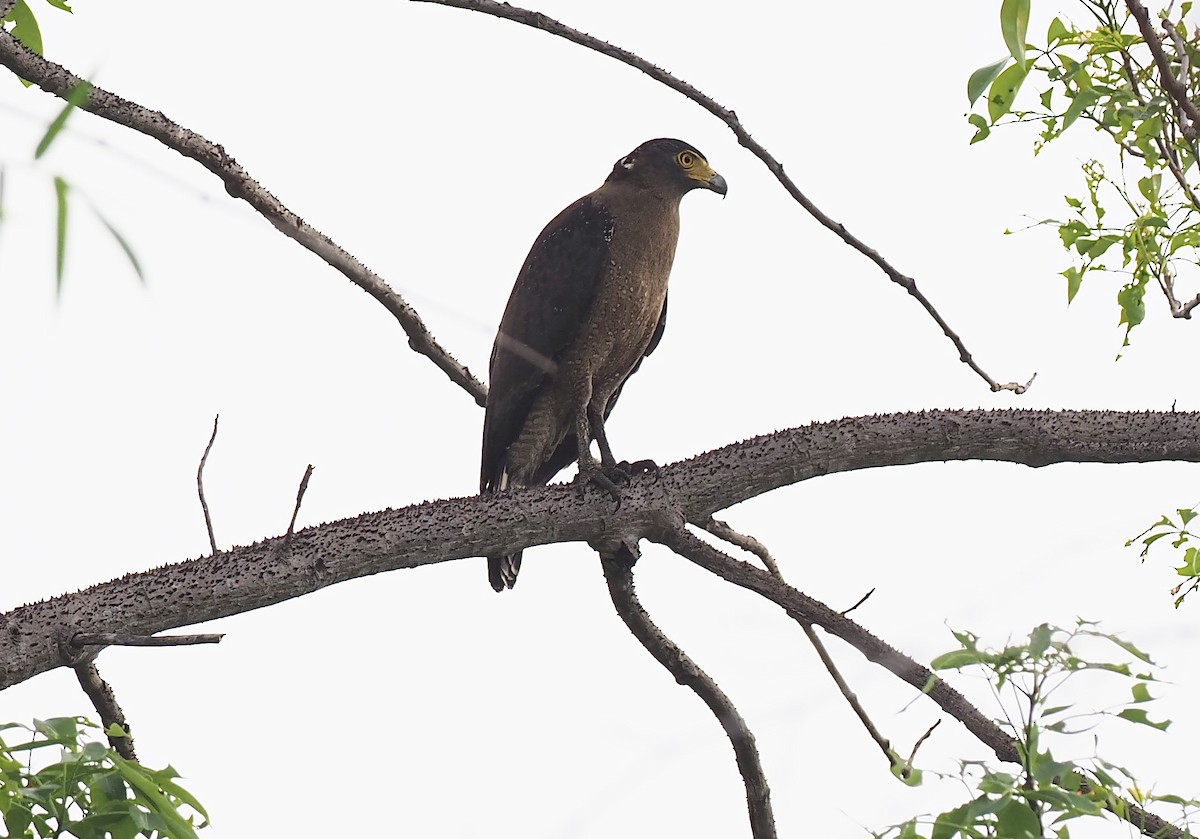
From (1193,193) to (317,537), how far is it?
199 cm

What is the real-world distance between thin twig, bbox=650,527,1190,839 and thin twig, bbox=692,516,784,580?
1.37ft

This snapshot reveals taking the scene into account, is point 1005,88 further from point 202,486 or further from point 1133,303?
point 202,486

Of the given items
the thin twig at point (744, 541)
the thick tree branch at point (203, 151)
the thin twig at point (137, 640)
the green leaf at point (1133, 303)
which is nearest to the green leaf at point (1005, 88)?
the green leaf at point (1133, 303)

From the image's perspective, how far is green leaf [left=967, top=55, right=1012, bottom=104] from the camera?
1.74m

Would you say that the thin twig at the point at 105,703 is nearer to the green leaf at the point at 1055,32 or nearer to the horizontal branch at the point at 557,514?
the horizontal branch at the point at 557,514

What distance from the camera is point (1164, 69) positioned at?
2318mm

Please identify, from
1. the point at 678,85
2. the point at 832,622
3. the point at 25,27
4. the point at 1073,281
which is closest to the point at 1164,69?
the point at 1073,281

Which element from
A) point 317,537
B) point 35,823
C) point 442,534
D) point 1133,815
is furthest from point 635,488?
point 35,823

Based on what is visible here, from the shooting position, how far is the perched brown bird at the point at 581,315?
3225 mm

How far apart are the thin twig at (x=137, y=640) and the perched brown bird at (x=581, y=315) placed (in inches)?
47.5

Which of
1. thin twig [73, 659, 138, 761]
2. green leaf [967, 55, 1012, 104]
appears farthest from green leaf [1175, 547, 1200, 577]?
thin twig [73, 659, 138, 761]

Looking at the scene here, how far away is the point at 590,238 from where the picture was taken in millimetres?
3283

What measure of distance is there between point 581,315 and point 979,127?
1097 mm

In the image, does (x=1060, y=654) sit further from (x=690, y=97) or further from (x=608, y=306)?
(x=608, y=306)
